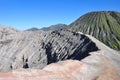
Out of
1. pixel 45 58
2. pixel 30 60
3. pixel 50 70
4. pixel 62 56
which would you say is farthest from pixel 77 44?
pixel 50 70

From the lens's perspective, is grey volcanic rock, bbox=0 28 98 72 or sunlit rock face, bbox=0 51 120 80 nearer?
sunlit rock face, bbox=0 51 120 80

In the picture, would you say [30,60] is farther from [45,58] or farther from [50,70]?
[50,70]

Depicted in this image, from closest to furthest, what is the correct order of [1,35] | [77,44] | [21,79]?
[21,79] < [77,44] < [1,35]

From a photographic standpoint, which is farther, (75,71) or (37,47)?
(37,47)

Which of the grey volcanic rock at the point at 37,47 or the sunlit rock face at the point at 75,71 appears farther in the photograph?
the grey volcanic rock at the point at 37,47
